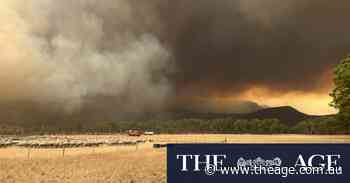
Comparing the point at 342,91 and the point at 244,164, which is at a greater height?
the point at 342,91

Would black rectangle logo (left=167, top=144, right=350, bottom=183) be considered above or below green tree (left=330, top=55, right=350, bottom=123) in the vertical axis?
below

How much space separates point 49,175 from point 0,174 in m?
3.46

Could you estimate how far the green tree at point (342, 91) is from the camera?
71.0m

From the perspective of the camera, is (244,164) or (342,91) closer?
(244,164)

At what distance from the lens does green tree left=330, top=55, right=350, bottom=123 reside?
233 feet

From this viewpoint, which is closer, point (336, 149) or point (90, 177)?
point (336, 149)

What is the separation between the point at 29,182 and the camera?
2883 cm

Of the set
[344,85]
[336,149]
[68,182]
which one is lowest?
[68,182]

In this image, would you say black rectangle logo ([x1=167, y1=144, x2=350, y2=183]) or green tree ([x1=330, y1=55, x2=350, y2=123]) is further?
green tree ([x1=330, y1=55, x2=350, y2=123])

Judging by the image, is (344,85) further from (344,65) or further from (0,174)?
(0,174)

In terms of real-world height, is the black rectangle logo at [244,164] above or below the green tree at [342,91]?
below

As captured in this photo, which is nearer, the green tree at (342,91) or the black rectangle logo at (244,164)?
the black rectangle logo at (244,164)

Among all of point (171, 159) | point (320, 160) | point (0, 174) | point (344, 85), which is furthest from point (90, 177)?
point (344, 85)

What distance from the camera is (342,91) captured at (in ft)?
237
